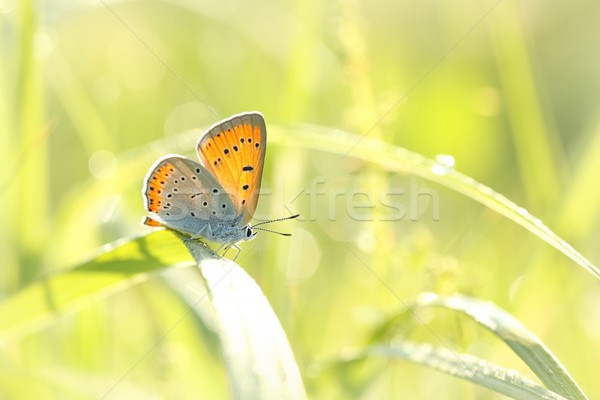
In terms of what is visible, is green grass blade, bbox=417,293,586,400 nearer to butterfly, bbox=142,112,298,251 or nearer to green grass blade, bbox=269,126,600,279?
green grass blade, bbox=269,126,600,279

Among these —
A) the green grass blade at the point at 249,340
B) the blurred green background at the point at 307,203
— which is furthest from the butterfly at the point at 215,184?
the green grass blade at the point at 249,340

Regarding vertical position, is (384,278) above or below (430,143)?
below

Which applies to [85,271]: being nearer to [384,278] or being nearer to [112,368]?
[112,368]

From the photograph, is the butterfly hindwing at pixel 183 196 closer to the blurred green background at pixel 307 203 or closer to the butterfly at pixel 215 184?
the butterfly at pixel 215 184

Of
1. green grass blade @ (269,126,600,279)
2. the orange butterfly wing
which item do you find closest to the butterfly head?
the orange butterfly wing

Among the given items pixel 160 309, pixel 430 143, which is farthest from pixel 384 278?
pixel 430 143
